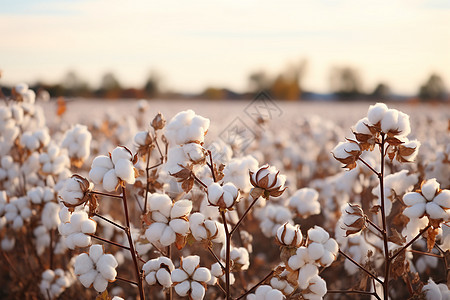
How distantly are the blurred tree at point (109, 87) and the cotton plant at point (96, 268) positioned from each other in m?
47.9

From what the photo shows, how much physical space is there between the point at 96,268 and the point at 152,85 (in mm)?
58382

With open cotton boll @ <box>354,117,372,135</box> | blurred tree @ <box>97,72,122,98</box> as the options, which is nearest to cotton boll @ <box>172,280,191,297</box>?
open cotton boll @ <box>354,117,372,135</box>

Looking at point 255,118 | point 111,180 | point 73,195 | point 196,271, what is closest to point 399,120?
point 196,271

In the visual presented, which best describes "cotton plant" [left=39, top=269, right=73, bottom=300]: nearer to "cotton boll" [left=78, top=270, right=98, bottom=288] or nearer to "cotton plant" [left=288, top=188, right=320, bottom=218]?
"cotton boll" [left=78, top=270, right=98, bottom=288]

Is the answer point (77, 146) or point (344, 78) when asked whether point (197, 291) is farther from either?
point (344, 78)

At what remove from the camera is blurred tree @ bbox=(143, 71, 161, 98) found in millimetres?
54106

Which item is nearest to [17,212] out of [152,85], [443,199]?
[443,199]

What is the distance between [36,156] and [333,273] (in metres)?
2.32

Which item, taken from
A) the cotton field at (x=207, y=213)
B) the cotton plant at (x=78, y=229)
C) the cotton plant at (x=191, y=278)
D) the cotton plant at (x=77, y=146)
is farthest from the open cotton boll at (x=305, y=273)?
the cotton plant at (x=77, y=146)

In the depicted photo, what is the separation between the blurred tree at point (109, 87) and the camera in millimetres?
49659

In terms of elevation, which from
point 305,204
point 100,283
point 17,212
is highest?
point 100,283

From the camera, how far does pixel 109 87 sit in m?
54.2

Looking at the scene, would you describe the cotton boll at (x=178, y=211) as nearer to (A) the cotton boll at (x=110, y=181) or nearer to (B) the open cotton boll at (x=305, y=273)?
(A) the cotton boll at (x=110, y=181)

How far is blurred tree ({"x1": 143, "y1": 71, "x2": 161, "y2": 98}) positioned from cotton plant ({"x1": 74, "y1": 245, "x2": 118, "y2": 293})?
5151 cm
